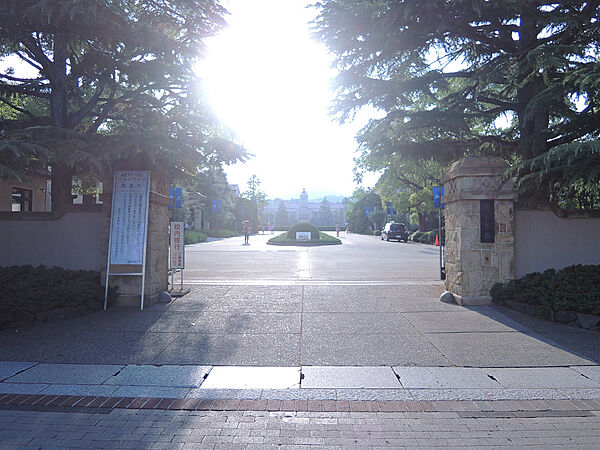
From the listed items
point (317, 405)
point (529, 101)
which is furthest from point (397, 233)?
point (317, 405)

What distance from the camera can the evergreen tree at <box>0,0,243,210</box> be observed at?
24.3 feet

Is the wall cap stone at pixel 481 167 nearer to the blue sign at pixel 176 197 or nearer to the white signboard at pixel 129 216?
the white signboard at pixel 129 216

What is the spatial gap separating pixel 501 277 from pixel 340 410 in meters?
5.96

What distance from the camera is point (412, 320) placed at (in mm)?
7121

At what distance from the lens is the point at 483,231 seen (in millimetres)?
8453

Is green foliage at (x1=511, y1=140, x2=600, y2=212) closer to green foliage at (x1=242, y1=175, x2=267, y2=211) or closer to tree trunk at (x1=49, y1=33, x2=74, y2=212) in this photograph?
tree trunk at (x1=49, y1=33, x2=74, y2=212)

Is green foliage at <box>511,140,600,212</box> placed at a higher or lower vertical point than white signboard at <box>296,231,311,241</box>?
higher

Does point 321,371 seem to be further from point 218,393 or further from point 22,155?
point 22,155

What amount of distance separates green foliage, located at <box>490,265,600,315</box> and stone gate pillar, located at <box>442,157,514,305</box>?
1.01 feet

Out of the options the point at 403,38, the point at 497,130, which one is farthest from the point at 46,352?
the point at 497,130

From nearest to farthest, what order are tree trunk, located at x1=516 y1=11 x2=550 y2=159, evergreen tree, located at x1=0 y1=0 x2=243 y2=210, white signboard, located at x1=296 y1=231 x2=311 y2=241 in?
evergreen tree, located at x1=0 y1=0 x2=243 y2=210 → tree trunk, located at x1=516 y1=11 x2=550 y2=159 → white signboard, located at x1=296 y1=231 x2=311 y2=241

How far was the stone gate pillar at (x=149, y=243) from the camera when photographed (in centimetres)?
817

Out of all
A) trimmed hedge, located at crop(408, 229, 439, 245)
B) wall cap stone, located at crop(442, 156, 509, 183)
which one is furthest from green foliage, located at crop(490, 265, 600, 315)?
trimmed hedge, located at crop(408, 229, 439, 245)

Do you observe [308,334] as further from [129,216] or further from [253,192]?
[253,192]
